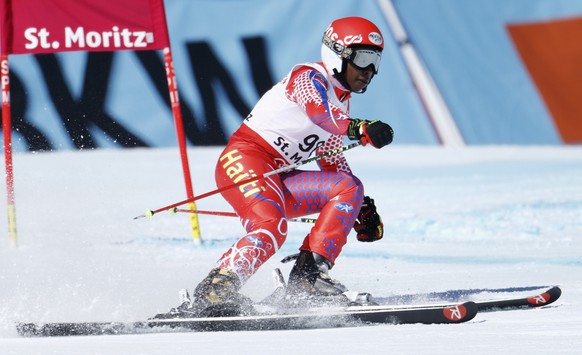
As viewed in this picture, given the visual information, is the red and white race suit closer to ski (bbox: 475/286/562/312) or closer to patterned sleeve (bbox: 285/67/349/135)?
patterned sleeve (bbox: 285/67/349/135)

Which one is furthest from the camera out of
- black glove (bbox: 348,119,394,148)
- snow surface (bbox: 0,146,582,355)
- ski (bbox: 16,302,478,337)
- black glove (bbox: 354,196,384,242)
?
black glove (bbox: 354,196,384,242)

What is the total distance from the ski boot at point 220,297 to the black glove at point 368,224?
0.89 m

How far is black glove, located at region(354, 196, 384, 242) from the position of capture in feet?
17.3

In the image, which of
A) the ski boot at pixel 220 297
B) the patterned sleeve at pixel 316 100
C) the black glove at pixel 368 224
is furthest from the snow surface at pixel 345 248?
the patterned sleeve at pixel 316 100

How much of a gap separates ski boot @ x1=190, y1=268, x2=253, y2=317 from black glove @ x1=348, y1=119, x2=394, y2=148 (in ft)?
2.47

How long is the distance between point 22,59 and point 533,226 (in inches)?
205

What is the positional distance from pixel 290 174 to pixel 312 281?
0.61 meters

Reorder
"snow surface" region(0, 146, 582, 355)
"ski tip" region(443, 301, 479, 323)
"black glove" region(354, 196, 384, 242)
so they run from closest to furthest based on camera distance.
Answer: "snow surface" region(0, 146, 582, 355) → "ski tip" region(443, 301, 479, 323) → "black glove" region(354, 196, 384, 242)

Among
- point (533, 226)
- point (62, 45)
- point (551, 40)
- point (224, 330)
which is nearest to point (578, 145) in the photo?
point (551, 40)

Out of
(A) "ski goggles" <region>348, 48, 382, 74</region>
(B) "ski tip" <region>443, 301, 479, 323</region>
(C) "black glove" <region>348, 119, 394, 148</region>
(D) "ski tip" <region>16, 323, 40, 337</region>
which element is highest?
(A) "ski goggles" <region>348, 48, 382, 74</region>

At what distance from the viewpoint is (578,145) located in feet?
37.5

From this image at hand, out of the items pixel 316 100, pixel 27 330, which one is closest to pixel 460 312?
pixel 316 100

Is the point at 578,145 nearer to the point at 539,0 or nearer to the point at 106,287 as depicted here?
the point at 539,0

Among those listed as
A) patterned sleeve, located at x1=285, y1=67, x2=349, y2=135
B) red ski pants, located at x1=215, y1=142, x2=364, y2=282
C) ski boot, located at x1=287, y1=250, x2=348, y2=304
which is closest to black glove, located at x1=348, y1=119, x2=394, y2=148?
patterned sleeve, located at x1=285, y1=67, x2=349, y2=135
